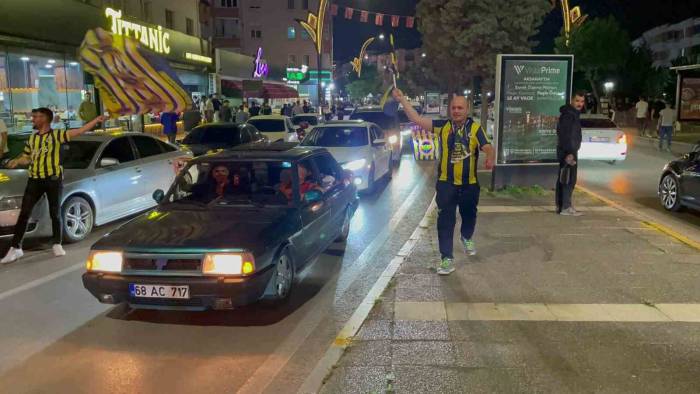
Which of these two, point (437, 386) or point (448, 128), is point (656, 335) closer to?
point (437, 386)

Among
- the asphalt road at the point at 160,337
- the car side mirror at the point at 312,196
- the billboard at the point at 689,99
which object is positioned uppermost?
the billboard at the point at 689,99

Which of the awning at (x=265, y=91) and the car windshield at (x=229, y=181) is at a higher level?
the awning at (x=265, y=91)

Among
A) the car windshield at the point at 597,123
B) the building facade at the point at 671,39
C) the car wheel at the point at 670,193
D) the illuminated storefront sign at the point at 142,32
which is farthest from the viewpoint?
the building facade at the point at 671,39

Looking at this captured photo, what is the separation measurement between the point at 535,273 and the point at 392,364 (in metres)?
2.90

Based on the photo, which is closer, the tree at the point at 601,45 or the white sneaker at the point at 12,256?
the white sneaker at the point at 12,256

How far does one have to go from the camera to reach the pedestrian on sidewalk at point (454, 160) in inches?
261

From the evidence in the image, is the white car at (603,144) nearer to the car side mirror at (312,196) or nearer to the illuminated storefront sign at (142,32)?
the car side mirror at (312,196)

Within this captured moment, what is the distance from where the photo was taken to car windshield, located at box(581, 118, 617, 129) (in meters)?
17.5

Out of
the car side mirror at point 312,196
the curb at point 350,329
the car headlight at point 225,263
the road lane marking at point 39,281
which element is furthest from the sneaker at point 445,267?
the road lane marking at point 39,281

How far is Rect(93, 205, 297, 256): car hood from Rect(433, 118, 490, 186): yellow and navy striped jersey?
1.75 m

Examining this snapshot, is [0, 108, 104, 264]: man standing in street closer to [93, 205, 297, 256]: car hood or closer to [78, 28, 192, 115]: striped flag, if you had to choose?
[78, 28, 192, 115]: striped flag

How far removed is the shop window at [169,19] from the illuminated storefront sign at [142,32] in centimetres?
346

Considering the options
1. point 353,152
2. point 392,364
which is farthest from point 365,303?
point 353,152

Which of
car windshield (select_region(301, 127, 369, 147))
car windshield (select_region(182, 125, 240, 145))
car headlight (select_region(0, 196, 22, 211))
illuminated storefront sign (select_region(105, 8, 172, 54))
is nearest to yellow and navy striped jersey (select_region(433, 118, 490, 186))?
car headlight (select_region(0, 196, 22, 211))
